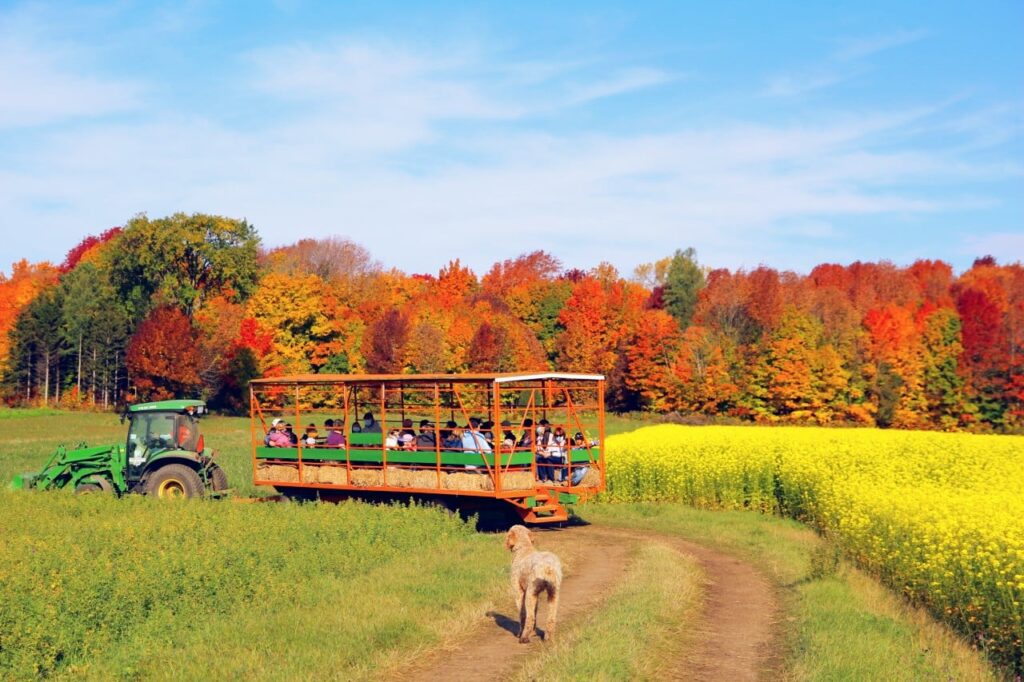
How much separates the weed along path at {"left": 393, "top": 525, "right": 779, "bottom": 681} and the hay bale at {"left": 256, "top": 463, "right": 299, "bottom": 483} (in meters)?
6.94

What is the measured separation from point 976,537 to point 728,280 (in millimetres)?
69957

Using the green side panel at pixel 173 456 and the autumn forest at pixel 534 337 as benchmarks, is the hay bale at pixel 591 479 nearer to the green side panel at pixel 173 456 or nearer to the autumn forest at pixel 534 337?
the green side panel at pixel 173 456

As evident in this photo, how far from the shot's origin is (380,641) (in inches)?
457

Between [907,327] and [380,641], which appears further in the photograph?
[907,327]

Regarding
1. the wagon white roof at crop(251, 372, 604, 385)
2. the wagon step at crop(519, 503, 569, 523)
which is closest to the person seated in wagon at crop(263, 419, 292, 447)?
the wagon white roof at crop(251, 372, 604, 385)

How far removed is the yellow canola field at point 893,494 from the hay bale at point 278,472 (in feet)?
29.1

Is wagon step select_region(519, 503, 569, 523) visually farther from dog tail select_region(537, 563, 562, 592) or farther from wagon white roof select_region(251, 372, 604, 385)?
dog tail select_region(537, 563, 562, 592)

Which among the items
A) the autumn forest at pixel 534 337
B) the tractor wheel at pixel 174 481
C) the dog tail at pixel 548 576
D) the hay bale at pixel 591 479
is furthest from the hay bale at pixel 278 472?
the autumn forest at pixel 534 337

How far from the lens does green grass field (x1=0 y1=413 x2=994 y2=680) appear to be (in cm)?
1064

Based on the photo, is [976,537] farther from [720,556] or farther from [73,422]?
[73,422]

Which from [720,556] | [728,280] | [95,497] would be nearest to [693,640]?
[720,556]

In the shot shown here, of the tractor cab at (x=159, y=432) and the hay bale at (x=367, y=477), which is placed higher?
the tractor cab at (x=159, y=432)

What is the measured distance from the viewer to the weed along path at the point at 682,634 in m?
11.0

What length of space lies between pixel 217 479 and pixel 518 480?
8.26 meters
